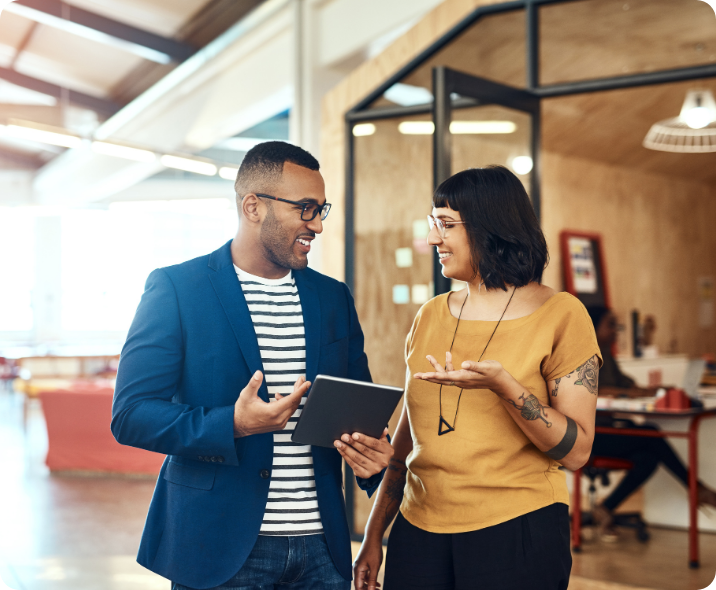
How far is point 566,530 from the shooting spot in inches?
66.6

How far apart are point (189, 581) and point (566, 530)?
2.87 feet

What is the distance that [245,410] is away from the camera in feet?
5.13

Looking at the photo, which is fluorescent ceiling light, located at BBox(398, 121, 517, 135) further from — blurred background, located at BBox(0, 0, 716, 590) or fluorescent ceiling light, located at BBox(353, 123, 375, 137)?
fluorescent ceiling light, located at BBox(353, 123, 375, 137)

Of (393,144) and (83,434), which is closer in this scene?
(393,144)

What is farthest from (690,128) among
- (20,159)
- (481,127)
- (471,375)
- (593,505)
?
(20,159)

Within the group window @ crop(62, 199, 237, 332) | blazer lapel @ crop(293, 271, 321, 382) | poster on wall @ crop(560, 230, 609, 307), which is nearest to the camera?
blazer lapel @ crop(293, 271, 321, 382)

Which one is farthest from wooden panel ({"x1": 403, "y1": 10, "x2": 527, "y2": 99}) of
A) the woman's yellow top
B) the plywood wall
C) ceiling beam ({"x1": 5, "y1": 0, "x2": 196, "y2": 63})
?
ceiling beam ({"x1": 5, "y1": 0, "x2": 196, "y2": 63})

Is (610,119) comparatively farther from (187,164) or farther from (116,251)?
(116,251)

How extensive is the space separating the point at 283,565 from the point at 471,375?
2.15 ft

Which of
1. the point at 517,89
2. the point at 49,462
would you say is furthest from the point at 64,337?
the point at 517,89

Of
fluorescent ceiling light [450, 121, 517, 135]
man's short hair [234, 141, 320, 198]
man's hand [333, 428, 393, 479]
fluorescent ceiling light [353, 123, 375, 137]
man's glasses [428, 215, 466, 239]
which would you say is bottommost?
man's hand [333, 428, 393, 479]

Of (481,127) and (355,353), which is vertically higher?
(481,127)

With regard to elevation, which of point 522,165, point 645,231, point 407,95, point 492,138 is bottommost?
point 645,231

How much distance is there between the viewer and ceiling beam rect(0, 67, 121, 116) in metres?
11.0
